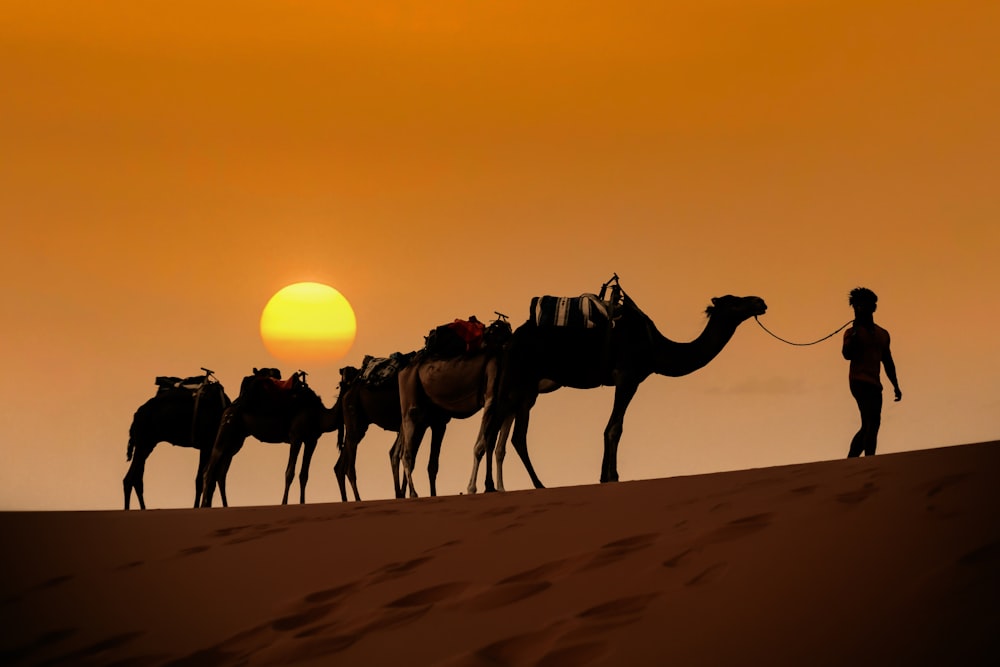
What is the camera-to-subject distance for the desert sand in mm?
9617

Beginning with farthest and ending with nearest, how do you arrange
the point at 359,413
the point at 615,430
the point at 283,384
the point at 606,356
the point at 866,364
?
the point at 283,384, the point at 359,413, the point at 606,356, the point at 615,430, the point at 866,364

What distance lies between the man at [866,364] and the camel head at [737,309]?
289 cm

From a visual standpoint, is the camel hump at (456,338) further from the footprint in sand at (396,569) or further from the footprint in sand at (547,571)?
the footprint in sand at (547,571)

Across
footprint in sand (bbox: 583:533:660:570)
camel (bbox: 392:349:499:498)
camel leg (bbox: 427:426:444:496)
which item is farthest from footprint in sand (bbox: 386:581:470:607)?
camel leg (bbox: 427:426:444:496)

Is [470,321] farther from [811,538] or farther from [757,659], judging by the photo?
[757,659]

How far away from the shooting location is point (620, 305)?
59.1 ft

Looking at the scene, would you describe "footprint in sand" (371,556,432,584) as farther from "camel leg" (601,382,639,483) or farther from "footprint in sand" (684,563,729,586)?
"camel leg" (601,382,639,483)

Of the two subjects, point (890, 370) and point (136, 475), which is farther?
point (136, 475)

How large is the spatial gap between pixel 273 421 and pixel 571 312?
26.7 feet

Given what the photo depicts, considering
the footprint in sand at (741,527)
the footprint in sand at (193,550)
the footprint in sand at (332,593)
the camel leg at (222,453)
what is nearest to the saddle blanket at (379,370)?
the camel leg at (222,453)

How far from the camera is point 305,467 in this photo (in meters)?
24.5

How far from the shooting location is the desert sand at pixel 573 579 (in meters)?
9.62

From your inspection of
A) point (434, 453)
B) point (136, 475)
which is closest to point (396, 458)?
point (434, 453)

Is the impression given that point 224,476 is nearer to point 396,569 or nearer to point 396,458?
point 396,458
